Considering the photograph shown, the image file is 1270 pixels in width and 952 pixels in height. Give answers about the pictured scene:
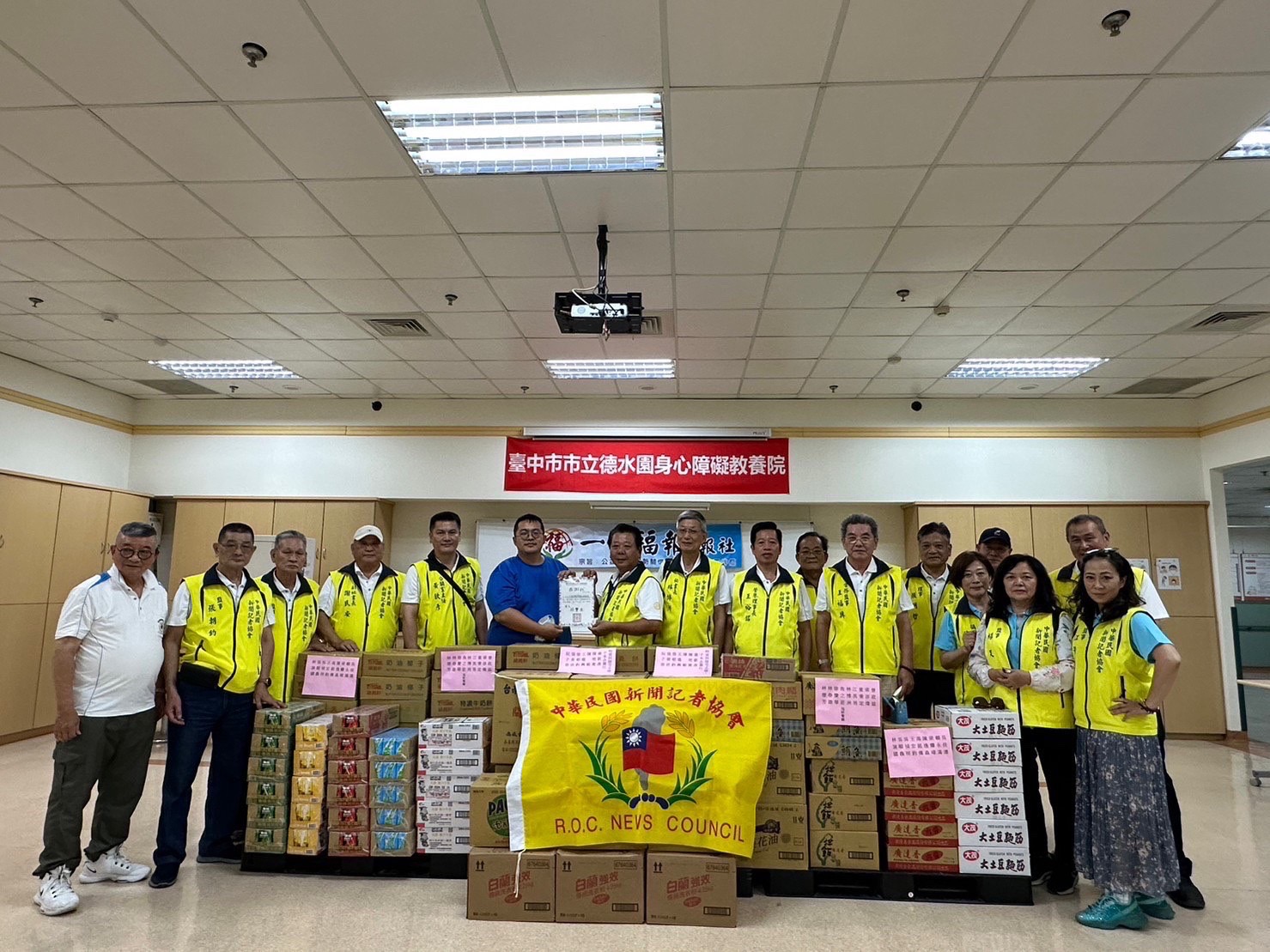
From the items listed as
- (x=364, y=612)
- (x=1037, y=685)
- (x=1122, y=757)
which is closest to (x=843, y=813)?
(x=1037, y=685)

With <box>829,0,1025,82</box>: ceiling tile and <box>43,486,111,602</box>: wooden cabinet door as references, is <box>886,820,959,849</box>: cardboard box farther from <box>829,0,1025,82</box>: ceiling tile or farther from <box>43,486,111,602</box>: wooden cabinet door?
<box>43,486,111,602</box>: wooden cabinet door

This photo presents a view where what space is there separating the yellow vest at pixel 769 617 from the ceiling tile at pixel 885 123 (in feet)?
6.89

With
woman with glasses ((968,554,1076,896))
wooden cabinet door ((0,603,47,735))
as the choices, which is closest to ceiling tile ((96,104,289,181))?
woman with glasses ((968,554,1076,896))

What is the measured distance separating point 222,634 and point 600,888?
2.16m

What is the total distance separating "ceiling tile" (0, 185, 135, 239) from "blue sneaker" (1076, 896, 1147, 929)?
5.83m

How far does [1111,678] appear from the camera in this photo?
2.96 m

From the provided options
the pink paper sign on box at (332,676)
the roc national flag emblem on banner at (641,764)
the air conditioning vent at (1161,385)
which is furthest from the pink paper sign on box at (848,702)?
the air conditioning vent at (1161,385)

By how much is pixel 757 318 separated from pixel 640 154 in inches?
88.5

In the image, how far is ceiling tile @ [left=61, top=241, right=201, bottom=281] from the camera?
4.35 metres

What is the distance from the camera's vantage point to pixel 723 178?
3561 millimetres

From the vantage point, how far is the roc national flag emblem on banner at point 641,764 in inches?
118

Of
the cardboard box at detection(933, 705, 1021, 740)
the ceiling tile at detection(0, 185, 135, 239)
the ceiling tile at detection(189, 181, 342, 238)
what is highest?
the ceiling tile at detection(189, 181, 342, 238)

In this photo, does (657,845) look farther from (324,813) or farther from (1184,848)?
(1184,848)

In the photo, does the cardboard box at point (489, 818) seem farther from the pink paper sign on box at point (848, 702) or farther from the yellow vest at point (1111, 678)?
the yellow vest at point (1111, 678)
